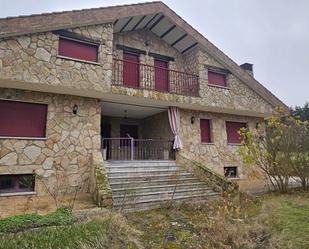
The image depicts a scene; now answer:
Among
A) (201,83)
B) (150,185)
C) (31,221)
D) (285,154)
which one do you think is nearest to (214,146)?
(201,83)

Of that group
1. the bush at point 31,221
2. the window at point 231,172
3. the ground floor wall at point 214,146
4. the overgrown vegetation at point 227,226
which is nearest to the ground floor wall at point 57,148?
the bush at point 31,221

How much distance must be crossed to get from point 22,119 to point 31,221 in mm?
4940

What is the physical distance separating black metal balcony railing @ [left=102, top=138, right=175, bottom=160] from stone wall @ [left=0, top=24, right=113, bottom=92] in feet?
12.4

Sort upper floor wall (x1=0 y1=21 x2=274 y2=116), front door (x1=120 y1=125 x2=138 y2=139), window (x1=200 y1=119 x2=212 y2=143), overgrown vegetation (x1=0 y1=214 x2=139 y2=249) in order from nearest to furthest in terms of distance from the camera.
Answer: overgrown vegetation (x1=0 y1=214 x2=139 y2=249), upper floor wall (x1=0 y1=21 x2=274 y2=116), window (x1=200 y1=119 x2=212 y2=143), front door (x1=120 y1=125 x2=138 y2=139)

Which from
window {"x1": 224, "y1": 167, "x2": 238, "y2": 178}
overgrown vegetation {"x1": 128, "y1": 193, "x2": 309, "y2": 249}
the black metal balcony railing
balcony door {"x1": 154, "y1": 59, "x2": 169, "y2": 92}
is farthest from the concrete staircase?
window {"x1": 224, "y1": 167, "x2": 238, "y2": 178}

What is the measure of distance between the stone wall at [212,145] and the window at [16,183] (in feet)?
21.3

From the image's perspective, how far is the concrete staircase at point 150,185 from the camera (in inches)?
296

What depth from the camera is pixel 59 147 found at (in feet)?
30.9

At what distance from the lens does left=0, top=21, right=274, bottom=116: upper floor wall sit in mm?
8195

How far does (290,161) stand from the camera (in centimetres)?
969

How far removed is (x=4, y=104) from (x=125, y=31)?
642 centimetres

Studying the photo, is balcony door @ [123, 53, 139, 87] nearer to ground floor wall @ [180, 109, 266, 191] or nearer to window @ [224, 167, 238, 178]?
ground floor wall @ [180, 109, 266, 191]

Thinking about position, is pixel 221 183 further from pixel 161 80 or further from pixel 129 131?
pixel 129 131

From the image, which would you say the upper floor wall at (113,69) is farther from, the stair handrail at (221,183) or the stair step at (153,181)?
the stair handrail at (221,183)
